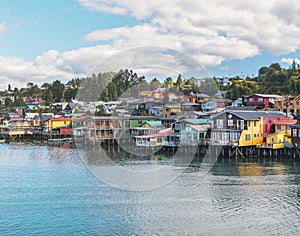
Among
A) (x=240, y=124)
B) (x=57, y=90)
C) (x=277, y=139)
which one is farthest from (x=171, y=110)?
(x=57, y=90)

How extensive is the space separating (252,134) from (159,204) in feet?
50.9

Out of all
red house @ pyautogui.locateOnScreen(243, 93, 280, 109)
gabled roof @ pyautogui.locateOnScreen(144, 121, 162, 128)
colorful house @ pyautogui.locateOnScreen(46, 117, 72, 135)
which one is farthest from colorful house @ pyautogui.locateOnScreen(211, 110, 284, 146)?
colorful house @ pyautogui.locateOnScreen(46, 117, 72, 135)

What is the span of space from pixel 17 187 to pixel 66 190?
2.73 metres

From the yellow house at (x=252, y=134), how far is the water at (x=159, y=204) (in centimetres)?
504

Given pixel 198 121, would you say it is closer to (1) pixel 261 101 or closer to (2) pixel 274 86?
(1) pixel 261 101

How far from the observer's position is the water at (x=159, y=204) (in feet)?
44.8

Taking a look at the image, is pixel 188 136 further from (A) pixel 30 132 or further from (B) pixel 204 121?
(A) pixel 30 132

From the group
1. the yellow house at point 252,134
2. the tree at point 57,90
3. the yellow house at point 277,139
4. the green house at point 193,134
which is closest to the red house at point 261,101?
the yellow house at point 252,134

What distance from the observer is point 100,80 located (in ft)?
193

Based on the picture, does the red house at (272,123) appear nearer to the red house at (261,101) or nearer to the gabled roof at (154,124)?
the red house at (261,101)

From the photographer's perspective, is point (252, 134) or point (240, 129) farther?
point (252, 134)

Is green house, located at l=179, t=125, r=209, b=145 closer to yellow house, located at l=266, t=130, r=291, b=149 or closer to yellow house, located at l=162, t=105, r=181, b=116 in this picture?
yellow house, located at l=266, t=130, r=291, b=149

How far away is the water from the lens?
1366 centimetres

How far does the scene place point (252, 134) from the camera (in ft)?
97.3
